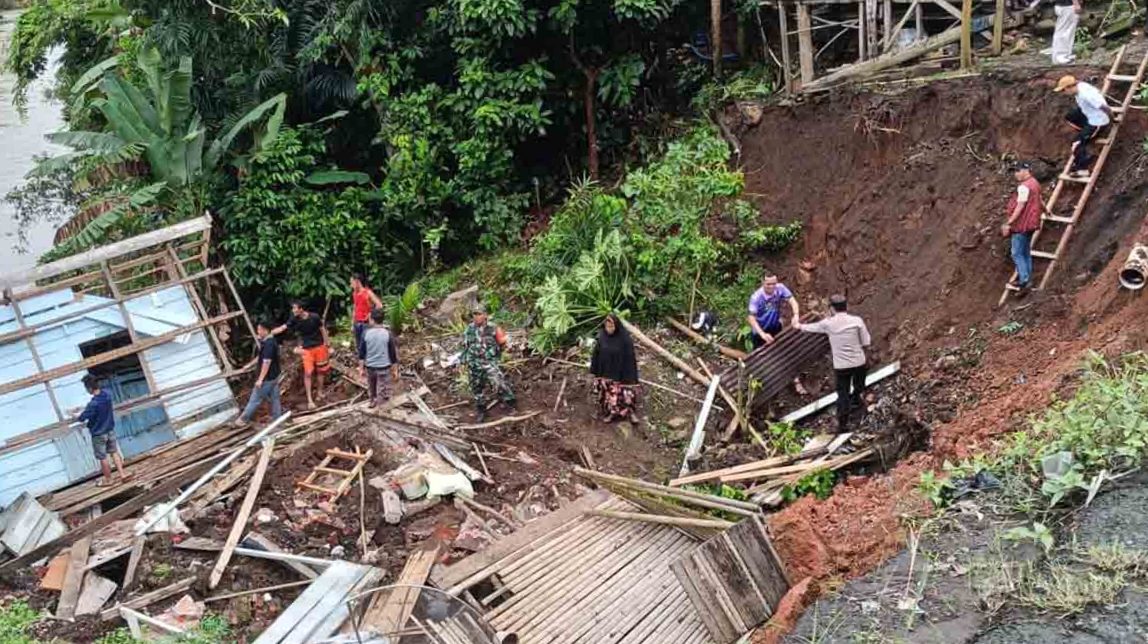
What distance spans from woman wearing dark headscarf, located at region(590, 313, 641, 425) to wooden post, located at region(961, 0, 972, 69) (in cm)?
514

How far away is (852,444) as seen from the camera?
8523 mm

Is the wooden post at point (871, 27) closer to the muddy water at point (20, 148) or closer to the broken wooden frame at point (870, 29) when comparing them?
the broken wooden frame at point (870, 29)

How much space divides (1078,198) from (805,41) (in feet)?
14.9

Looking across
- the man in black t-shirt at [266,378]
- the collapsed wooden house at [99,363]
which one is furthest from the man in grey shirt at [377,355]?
the collapsed wooden house at [99,363]

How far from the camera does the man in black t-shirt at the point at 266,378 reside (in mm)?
10250

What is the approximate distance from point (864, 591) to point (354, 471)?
194 inches

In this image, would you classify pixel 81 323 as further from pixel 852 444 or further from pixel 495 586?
pixel 852 444

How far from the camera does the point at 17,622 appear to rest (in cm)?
740

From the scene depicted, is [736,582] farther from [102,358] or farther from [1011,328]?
[102,358]

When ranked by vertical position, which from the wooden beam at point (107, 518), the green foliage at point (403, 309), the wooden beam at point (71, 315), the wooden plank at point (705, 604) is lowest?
the wooden plank at point (705, 604)

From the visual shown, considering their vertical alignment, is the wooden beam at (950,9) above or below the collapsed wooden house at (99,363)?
above

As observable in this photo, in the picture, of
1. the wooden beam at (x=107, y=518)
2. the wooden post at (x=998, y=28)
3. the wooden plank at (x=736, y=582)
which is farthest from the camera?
the wooden post at (x=998, y=28)

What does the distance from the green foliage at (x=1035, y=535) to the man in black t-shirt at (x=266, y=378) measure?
24.1 feet

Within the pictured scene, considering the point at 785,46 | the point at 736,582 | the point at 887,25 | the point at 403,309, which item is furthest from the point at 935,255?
the point at 403,309
